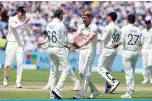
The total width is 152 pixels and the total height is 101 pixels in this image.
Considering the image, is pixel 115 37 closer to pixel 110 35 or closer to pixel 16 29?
pixel 110 35

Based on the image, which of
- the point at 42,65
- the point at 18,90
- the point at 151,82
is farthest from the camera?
the point at 42,65

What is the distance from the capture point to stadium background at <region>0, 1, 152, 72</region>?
3944 centimetres

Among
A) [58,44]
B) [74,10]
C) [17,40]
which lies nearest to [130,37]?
[58,44]

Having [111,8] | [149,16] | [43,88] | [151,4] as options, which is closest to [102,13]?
[111,8]

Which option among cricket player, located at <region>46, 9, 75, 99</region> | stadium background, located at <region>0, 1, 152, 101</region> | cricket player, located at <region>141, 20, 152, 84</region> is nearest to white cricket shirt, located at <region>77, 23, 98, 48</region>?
cricket player, located at <region>46, 9, 75, 99</region>

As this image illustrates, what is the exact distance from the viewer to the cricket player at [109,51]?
22.2 metres

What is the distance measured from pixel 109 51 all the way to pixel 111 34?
617mm

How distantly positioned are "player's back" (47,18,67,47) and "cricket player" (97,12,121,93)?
3.02 m

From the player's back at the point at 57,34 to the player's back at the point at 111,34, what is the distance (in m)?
3.09

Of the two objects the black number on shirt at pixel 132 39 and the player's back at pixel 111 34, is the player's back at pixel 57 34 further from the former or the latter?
the player's back at pixel 111 34

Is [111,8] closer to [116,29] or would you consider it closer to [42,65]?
[42,65]

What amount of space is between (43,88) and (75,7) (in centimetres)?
2391

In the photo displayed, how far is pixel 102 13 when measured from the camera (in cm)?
4631

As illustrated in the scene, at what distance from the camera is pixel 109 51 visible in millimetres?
22484
